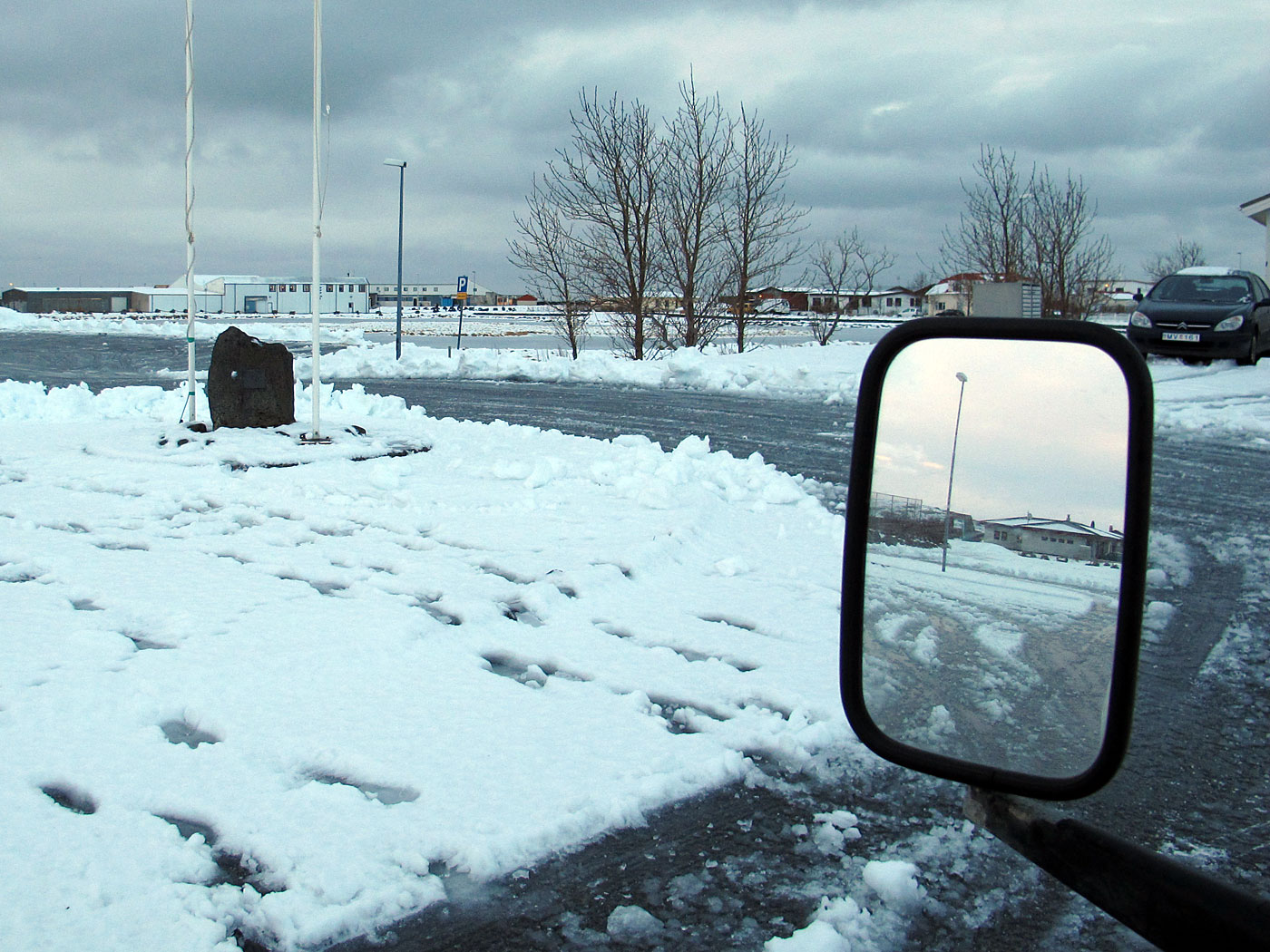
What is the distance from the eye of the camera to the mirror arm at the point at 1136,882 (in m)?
1.24

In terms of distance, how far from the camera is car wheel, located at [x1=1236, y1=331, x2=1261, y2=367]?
64.7ft

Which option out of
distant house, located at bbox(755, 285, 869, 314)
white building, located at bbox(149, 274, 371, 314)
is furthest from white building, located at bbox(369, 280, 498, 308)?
distant house, located at bbox(755, 285, 869, 314)

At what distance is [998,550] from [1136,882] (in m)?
0.51

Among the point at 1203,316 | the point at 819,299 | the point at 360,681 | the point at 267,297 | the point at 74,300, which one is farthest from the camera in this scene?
the point at 74,300

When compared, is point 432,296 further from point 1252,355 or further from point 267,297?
point 1252,355

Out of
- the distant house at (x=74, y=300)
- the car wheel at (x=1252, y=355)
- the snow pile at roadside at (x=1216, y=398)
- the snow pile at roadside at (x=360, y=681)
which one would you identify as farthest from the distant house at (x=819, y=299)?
the distant house at (x=74, y=300)

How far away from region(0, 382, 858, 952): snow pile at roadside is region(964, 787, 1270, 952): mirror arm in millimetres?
1653

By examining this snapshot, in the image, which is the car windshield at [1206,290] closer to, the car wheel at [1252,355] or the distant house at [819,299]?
the car wheel at [1252,355]

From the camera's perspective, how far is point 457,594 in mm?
5492

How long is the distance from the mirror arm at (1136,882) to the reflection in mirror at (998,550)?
11cm

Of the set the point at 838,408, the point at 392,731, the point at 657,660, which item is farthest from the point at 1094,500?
the point at 838,408

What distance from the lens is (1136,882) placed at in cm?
139

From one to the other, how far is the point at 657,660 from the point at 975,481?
312cm

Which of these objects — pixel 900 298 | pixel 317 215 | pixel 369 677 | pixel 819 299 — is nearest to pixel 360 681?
pixel 369 677
